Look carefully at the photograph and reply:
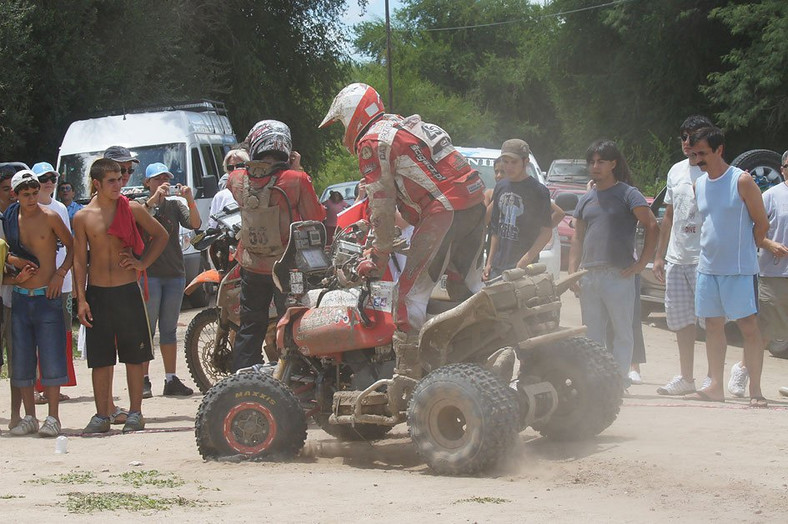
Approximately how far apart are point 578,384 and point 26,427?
13.6ft

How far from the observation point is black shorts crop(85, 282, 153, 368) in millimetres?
8516

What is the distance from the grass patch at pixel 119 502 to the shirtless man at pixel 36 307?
2759mm

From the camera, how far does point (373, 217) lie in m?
6.82

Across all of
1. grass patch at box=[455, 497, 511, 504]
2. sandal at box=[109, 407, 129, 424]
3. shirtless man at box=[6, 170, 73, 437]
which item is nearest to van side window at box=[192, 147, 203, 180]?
shirtless man at box=[6, 170, 73, 437]

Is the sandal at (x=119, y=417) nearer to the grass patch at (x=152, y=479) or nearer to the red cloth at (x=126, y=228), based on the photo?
the red cloth at (x=126, y=228)

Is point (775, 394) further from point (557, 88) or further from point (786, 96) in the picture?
point (557, 88)

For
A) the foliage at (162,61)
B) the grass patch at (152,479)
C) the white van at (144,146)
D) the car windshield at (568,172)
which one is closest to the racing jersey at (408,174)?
the grass patch at (152,479)

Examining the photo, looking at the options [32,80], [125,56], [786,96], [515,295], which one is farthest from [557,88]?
[515,295]

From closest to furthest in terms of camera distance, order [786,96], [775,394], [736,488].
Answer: [736,488], [775,394], [786,96]

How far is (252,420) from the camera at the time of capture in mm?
7051

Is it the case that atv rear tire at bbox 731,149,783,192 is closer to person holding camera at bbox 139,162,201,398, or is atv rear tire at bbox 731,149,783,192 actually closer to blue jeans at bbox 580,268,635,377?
blue jeans at bbox 580,268,635,377

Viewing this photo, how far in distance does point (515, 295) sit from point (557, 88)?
137ft

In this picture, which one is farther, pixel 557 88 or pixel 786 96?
pixel 557 88

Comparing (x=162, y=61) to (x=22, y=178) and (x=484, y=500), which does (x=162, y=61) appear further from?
(x=484, y=500)
